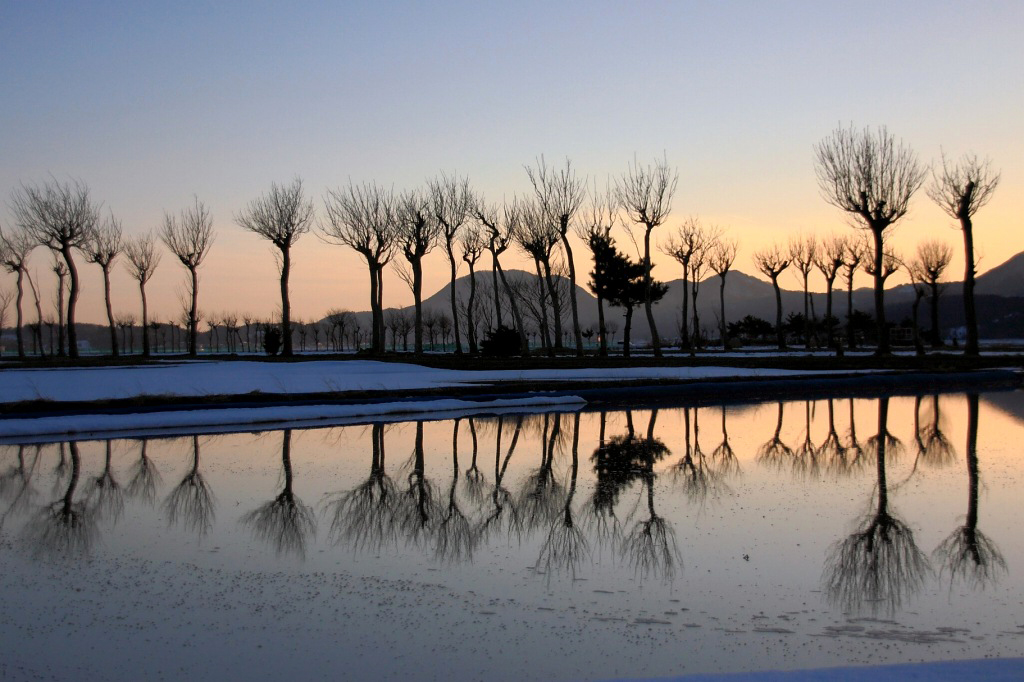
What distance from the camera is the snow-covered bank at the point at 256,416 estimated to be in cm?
1673

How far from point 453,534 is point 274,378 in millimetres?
19908

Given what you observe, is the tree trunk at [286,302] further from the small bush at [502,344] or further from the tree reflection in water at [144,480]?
the tree reflection in water at [144,480]

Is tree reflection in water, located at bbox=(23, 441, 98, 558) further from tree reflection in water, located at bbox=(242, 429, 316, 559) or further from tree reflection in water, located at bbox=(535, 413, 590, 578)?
tree reflection in water, located at bbox=(535, 413, 590, 578)

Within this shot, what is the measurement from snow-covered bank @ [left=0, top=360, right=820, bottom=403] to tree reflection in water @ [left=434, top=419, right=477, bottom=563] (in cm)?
1370

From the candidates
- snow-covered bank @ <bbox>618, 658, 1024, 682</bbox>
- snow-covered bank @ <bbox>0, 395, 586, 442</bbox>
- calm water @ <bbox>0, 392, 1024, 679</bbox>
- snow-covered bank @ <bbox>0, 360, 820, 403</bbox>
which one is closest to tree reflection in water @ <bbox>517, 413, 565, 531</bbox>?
calm water @ <bbox>0, 392, 1024, 679</bbox>

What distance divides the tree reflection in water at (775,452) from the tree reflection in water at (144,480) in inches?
345

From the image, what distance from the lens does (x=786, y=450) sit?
13695 millimetres

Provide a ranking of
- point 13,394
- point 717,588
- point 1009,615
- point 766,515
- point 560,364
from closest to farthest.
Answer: point 1009,615
point 717,588
point 766,515
point 13,394
point 560,364

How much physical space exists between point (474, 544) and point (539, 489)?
9.33 feet

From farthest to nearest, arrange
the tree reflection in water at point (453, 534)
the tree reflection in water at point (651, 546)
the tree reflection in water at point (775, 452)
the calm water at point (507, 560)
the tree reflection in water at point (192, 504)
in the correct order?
the tree reflection in water at point (775, 452) → the tree reflection in water at point (192, 504) → the tree reflection in water at point (453, 534) → the tree reflection in water at point (651, 546) → the calm water at point (507, 560)

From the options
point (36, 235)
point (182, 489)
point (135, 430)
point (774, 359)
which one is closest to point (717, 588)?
point (182, 489)

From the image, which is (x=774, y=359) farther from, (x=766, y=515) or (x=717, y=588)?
(x=717, y=588)

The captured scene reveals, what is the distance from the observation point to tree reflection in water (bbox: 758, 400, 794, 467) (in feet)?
41.1

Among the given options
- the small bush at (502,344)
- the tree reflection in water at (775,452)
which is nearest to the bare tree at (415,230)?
the small bush at (502,344)
